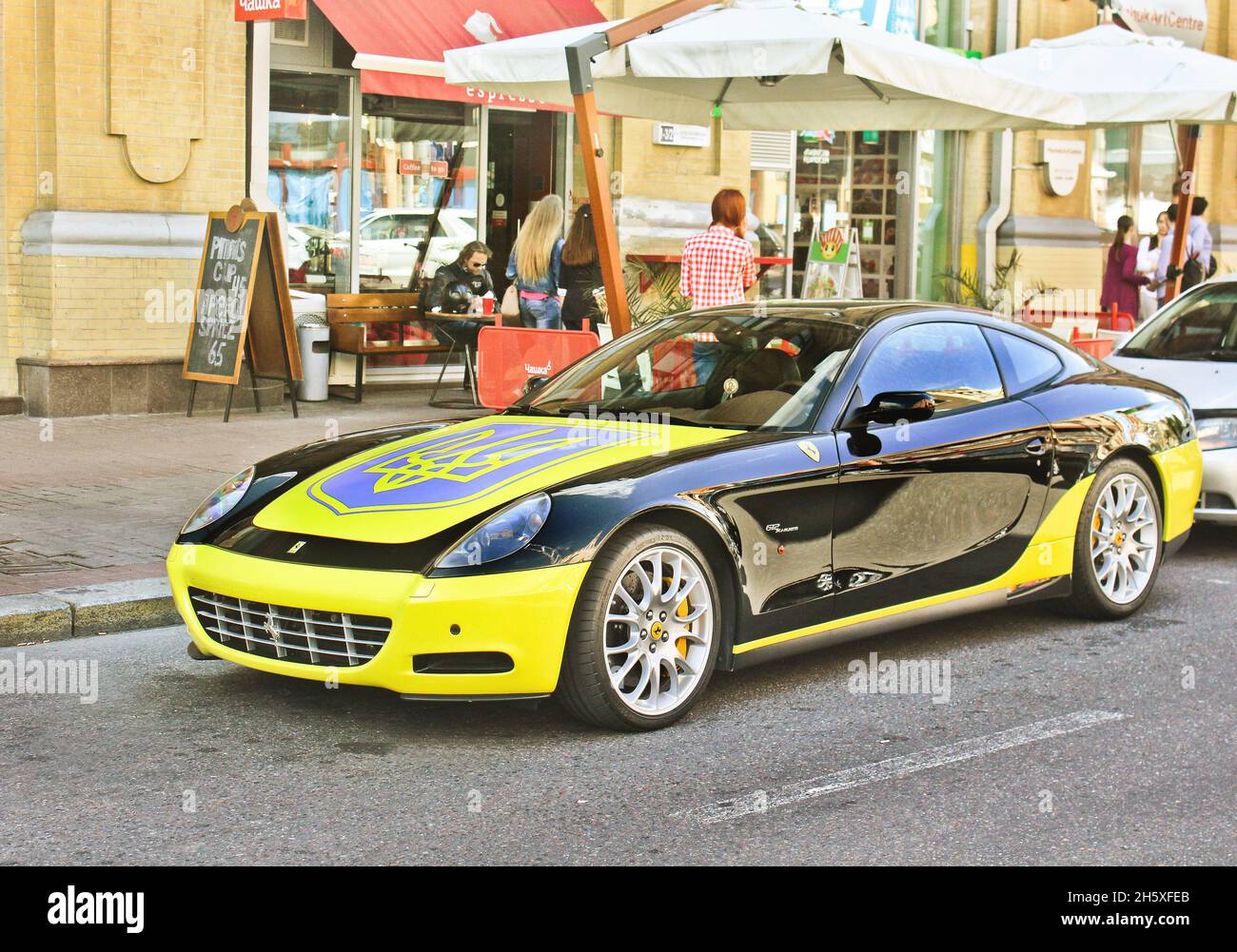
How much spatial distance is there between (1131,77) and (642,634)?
10136 mm

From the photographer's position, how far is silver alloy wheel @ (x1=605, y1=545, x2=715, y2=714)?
17.2ft

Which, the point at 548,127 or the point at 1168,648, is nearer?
the point at 1168,648

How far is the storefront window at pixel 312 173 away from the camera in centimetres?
1396

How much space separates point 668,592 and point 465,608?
0.72 metres

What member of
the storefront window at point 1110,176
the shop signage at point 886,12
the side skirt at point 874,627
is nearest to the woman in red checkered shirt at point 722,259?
the side skirt at point 874,627

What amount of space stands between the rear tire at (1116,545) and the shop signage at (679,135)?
978 cm

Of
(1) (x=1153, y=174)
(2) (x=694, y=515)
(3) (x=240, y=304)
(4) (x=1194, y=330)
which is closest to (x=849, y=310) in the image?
(2) (x=694, y=515)

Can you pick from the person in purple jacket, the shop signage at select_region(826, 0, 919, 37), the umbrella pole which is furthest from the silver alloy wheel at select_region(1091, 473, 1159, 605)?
the shop signage at select_region(826, 0, 919, 37)

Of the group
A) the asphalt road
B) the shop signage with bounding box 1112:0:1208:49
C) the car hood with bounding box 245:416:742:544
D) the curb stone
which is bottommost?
the asphalt road

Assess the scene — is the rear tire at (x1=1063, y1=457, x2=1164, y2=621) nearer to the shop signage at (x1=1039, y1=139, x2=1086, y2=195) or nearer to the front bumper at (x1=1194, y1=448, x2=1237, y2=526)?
the front bumper at (x1=1194, y1=448, x2=1237, y2=526)

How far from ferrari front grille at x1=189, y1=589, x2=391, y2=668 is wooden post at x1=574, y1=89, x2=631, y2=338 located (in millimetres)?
3977

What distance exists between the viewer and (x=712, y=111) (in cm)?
1227
